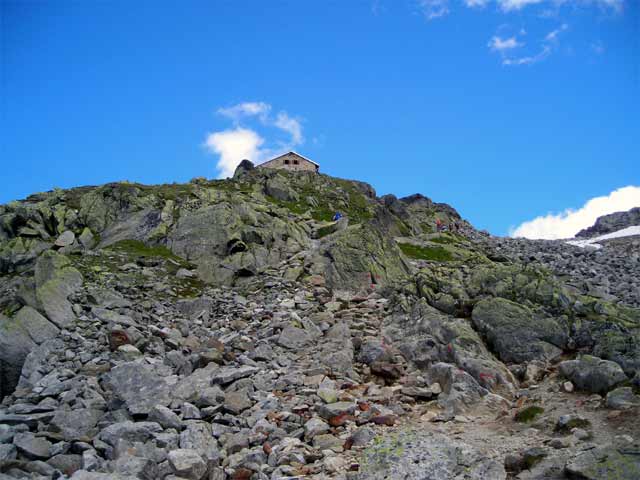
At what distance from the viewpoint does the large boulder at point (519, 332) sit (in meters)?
16.9

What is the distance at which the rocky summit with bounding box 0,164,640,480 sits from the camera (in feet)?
38.8

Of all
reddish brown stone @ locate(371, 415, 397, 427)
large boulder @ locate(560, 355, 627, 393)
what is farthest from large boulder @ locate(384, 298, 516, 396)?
reddish brown stone @ locate(371, 415, 397, 427)

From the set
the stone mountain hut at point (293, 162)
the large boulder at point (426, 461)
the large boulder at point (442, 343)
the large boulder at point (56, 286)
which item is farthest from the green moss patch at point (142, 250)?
the stone mountain hut at point (293, 162)

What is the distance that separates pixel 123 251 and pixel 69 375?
13589 mm

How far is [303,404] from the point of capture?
590 inches

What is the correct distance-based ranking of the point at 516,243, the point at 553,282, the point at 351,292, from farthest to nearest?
the point at 516,243, the point at 351,292, the point at 553,282

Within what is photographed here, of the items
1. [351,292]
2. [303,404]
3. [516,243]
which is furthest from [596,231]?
[303,404]

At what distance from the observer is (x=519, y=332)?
17531 millimetres

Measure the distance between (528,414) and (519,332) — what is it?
4746 millimetres

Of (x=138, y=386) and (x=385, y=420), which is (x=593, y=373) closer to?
(x=385, y=420)

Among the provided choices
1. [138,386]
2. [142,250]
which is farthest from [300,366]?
[142,250]

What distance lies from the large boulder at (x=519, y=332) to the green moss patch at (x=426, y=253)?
16.7 metres

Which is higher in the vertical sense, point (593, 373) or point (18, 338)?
point (18, 338)

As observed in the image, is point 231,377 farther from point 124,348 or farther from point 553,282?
point 553,282
